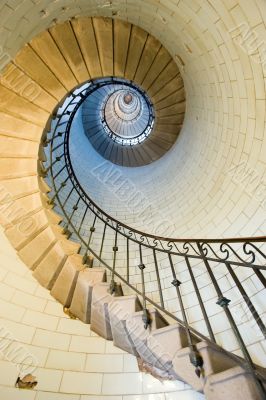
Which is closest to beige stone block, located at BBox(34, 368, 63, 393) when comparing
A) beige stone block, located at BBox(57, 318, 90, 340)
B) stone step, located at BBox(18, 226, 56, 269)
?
beige stone block, located at BBox(57, 318, 90, 340)

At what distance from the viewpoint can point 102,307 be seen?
242 cm

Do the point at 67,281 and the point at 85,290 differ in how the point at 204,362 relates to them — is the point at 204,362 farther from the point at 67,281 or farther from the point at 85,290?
the point at 67,281

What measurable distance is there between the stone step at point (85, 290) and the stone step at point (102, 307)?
2.9 inches

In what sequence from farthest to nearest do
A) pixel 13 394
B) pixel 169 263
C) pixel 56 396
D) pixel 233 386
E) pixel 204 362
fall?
pixel 169 263 < pixel 56 396 < pixel 13 394 < pixel 204 362 < pixel 233 386

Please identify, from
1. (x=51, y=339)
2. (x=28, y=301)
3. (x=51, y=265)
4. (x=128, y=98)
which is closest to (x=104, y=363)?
(x=51, y=339)

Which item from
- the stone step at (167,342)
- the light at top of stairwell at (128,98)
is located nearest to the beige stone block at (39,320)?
the stone step at (167,342)

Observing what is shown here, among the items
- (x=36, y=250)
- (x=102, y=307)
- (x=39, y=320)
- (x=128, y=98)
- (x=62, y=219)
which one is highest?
(x=128, y=98)

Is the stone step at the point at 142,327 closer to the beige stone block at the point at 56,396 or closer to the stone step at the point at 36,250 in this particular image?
the beige stone block at the point at 56,396

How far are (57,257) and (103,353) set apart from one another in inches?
48.9

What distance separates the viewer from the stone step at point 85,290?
2.54 meters

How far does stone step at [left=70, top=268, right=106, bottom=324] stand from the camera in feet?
8.32

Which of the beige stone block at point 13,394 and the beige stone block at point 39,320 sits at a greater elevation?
the beige stone block at point 39,320

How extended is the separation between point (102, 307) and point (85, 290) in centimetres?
28

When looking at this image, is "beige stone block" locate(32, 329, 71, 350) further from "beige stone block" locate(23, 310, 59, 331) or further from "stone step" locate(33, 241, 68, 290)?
"stone step" locate(33, 241, 68, 290)
